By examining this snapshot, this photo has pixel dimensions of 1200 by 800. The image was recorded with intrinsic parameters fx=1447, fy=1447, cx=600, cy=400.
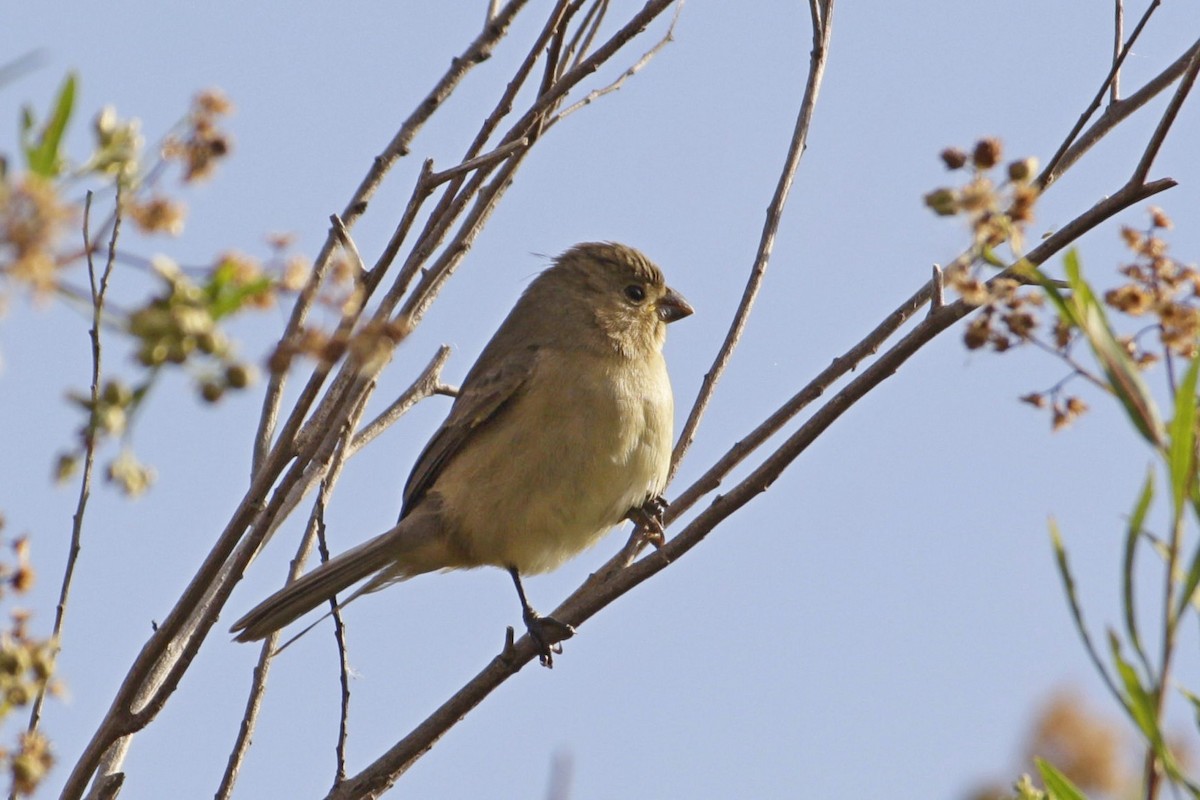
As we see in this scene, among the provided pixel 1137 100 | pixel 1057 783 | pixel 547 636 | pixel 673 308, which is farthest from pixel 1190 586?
pixel 673 308

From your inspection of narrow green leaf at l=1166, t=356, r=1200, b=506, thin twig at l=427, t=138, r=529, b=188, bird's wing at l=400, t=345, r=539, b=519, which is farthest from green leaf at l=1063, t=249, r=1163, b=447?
bird's wing at l=400, t=345, r=539, b=519

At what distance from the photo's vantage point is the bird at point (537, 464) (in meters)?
5.91

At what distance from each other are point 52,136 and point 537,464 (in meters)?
4.37

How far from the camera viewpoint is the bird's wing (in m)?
6.29

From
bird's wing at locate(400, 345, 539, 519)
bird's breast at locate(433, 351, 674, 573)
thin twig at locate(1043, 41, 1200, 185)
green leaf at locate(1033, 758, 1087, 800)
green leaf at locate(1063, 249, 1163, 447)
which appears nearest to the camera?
green leaf at locate(1063, 249, 1163, 447)

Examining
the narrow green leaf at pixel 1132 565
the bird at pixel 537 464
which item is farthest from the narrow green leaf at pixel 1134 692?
the bird at pixel 537 464

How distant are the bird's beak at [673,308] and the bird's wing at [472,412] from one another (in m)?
0.80

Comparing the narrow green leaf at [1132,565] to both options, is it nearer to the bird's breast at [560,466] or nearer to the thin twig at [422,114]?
the thin twig at [422,114]

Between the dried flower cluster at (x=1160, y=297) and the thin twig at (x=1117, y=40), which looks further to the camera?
the thin twig at (x=1117, y=40)

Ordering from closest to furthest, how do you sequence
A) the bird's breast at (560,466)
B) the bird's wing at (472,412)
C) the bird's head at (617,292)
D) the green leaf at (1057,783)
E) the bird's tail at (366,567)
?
1. the green leaf at (1057,783)
2. the bird's tail at (366,567)
3. the bird's breast at (560,466)
4. the bird's wing at (472,412)
5. the bird's head at (617,292)

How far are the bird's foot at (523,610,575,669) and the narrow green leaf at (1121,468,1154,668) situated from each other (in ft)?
8.85

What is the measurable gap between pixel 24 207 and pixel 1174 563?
135 centimetres

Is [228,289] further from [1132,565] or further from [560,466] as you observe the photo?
[560,466]

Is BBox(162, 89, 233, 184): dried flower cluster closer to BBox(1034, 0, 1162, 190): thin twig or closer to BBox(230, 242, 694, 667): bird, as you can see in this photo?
BBox(1034, 0, 1162, 190): thin twig
